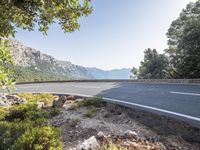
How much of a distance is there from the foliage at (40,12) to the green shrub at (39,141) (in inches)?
87.8

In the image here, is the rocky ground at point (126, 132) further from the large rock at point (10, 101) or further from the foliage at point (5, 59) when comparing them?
the large rock at point (10, 101)

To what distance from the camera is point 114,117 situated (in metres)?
6.68

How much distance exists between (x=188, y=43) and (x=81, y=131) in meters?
19.4

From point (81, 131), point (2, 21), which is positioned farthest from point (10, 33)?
point (81, 131)

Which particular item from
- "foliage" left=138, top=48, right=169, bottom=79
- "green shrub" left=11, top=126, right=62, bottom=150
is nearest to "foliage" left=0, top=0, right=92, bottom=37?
"green shrub" left=11, top=126, right=62, bottom=150

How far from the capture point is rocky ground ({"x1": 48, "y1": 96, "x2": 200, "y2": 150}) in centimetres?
409

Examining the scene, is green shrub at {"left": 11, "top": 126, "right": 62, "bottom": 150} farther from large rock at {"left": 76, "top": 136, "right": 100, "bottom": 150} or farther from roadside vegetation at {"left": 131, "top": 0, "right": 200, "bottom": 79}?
roadside vegetation at {"left": 131, "top": 0, "right": 200, "bottom": 79}

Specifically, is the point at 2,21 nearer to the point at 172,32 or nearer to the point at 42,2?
the point at 42,2

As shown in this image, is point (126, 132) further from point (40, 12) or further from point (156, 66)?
point (156, 66)

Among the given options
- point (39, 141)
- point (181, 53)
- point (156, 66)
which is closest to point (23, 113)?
point (39, 141)

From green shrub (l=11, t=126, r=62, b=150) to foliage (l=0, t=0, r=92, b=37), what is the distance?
7.32 feet

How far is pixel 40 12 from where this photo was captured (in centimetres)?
478

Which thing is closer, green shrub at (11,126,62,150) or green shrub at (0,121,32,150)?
green shrub at (11,126,62,150)

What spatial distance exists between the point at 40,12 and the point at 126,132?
3.93 meters
